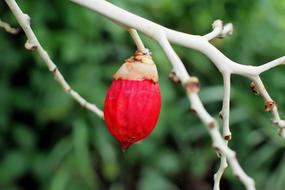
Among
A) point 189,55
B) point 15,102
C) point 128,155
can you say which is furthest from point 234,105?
point 15,102

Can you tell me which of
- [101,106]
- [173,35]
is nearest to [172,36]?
[173,35]

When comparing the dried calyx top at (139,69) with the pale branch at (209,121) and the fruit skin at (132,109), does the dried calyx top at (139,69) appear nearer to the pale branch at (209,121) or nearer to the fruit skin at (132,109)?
the fruit skin at (132,109)

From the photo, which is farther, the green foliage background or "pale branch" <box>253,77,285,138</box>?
the green foliage background

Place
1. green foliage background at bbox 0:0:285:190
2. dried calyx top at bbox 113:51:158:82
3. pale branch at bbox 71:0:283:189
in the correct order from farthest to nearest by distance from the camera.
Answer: green foliage background at bbox 0:0:285:190 < dried calyx top at bbox 113:51:158:82 < pale branch at bbox 71:0:283:189

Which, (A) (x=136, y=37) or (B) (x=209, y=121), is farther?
(A) (x=136, y=37)

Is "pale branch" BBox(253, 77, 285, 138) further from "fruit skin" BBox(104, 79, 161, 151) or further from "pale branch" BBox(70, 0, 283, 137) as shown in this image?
"fruit skin" BBox(104, 79, 161, 151)

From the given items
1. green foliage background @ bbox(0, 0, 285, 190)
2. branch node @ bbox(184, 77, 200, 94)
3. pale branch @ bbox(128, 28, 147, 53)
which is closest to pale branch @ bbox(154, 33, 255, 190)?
branch node @ bbox(184, 77, 200, 94)

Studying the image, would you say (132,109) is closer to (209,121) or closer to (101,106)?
(209,121)
